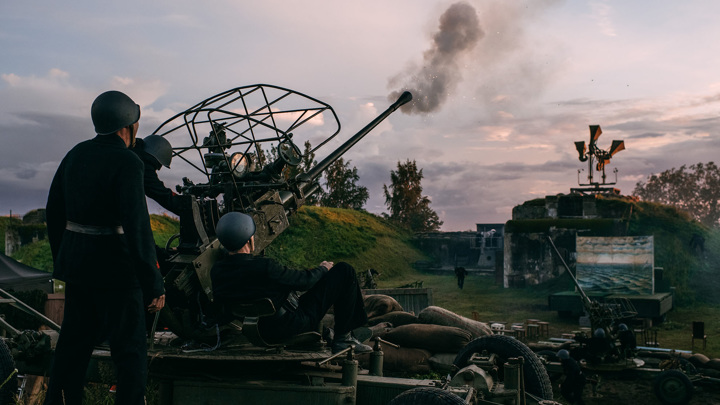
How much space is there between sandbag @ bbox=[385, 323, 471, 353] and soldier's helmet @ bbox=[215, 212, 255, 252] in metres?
3.66

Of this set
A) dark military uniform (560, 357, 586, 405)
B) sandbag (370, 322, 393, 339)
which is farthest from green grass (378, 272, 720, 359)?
sandbag (370, 322, 393, 339)

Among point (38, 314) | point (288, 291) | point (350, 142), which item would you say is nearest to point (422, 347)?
point (350, 142)

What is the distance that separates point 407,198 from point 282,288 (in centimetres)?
4193

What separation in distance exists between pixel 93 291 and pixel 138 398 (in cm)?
71

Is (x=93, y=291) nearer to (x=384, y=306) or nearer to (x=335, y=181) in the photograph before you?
(x=384, y=306)

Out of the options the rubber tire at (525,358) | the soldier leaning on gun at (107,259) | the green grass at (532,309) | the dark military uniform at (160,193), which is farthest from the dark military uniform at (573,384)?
the soldier leaning on gun at (107,259)

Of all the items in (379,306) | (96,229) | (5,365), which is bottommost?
(5,365)

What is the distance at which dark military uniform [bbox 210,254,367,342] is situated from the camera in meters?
4.31

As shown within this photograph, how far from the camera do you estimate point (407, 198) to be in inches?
1817

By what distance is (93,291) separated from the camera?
3861 mm

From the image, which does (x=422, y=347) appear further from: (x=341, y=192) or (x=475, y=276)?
(x=341, y=192)

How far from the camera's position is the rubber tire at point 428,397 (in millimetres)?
3980

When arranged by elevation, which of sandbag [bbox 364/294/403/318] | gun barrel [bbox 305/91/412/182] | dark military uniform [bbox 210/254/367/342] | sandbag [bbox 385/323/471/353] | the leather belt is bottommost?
sandbag [bbox 385/323/471/353]

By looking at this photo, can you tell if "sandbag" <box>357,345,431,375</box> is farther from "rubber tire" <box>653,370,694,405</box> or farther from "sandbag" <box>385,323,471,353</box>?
"rubber tire" <box>653,370,694,405</box>
